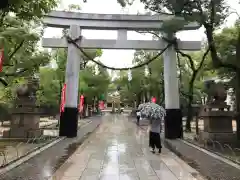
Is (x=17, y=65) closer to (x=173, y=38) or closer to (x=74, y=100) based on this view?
(x=74, y=100)

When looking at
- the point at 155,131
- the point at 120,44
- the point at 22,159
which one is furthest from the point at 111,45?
the point at 22,159

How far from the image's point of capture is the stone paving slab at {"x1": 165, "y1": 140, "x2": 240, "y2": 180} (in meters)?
7.24

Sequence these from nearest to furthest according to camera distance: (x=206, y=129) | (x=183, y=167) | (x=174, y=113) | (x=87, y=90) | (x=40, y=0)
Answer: (x=40, y=0) < (x=183, y=167) < (x=206, y=129) < (x=174, y=113) < (x=87, y=90)

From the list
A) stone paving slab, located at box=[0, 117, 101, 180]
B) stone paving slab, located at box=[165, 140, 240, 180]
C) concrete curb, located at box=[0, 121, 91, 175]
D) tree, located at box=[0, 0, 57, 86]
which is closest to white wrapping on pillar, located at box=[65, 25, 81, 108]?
tree, located at box=[0, 0, 57, 86]

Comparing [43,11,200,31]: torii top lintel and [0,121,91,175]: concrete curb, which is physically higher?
[43,11,200,31]: torii top lintel

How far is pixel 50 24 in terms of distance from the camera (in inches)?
632

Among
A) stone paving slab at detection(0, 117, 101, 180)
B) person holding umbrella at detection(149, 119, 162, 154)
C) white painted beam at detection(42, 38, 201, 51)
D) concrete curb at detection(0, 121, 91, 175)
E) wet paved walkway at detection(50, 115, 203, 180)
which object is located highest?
white painted beam at detection(42, 38, 201, 51)

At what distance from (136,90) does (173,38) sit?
2545 cm

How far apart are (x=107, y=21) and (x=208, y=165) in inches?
412

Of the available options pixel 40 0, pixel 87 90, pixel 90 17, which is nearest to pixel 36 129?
pixel 90 17

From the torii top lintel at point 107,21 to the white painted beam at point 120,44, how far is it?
2.86 feet

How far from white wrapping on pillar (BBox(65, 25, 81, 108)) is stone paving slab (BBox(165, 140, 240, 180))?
666 cm

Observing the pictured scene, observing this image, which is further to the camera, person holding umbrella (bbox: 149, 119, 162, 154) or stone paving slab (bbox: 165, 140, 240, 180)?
person holding umbrella (bbox: 149, 119, 162, 154)

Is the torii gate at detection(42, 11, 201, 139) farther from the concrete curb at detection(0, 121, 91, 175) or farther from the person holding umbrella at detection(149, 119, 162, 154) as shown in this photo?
the person holding umbrella at detection(149, 119, 162, 154)
